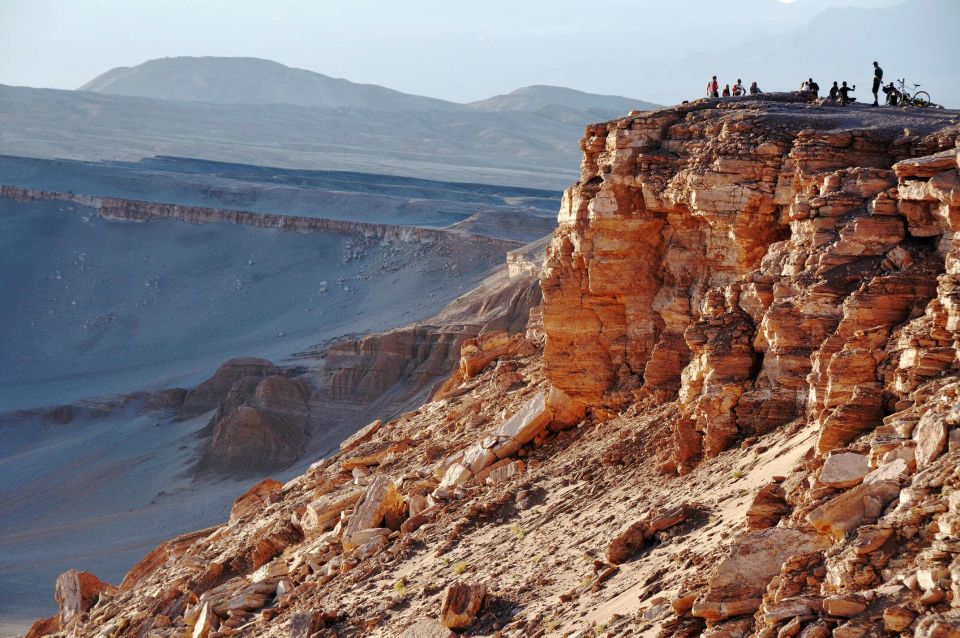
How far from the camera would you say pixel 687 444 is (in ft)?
45.7

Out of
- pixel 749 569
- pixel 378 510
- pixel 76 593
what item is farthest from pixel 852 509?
pixel 76 593

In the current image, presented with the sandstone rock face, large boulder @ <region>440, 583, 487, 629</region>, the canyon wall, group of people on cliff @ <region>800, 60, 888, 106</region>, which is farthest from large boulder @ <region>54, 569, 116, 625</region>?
the canyon wall

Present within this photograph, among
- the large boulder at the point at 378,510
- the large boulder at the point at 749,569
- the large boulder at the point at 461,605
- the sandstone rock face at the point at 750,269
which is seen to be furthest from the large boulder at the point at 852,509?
the large boulder at the point at 378,510

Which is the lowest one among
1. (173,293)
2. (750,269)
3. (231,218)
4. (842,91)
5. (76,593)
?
(173,293)

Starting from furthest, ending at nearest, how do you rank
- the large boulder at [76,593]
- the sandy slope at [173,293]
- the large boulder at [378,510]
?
the sandy slope at [173,293] → the large boulder at [76,593] → the large boulder at [378,510]

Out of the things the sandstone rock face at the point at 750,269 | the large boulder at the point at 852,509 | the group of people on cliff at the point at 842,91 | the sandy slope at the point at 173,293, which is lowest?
the sandy slope at the point at 173,293

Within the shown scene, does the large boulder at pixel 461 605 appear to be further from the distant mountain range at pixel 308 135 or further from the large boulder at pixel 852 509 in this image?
the distant mountain range at pixel 308 135

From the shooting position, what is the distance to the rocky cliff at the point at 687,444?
8992 mm

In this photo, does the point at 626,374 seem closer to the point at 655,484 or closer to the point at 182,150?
the point at 655,484

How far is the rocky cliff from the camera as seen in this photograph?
29.5 ft

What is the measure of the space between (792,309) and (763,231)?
2382 mm

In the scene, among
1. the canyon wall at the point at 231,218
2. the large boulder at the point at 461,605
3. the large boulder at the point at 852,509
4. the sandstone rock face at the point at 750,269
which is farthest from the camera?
the canyon wall at the point at 231,218

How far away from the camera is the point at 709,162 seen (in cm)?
1562

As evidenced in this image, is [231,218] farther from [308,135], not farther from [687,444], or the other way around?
[308,135]
